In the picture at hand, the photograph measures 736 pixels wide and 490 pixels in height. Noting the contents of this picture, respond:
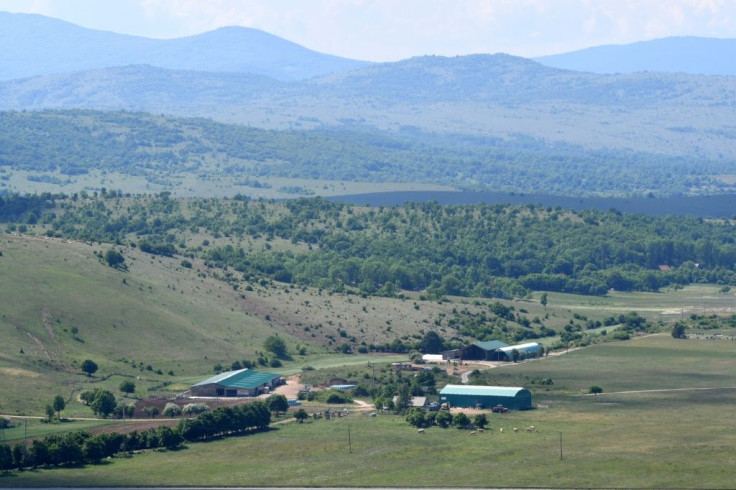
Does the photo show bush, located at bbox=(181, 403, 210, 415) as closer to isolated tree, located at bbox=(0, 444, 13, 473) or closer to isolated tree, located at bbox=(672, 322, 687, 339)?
isolated tree, located at bbox=(0, 444, 13, 473)

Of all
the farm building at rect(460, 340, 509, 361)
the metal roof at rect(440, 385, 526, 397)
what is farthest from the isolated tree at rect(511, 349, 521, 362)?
the metal roof at rect(440, 385, 526, 397)

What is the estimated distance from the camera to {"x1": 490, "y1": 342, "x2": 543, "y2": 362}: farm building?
17900 cm

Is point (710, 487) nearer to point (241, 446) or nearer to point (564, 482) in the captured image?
point (564, 482)

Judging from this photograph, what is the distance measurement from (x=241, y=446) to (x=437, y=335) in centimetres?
6833

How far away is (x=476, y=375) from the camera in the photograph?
160m

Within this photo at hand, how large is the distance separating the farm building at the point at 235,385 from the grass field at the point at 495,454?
1665 cm

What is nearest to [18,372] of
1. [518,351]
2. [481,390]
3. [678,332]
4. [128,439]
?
[128,439]

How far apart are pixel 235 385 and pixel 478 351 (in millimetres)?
39580

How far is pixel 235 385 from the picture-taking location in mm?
151125

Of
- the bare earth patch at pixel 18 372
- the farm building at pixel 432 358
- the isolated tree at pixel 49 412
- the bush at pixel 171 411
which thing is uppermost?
the bare earth patch at pixel 18 372

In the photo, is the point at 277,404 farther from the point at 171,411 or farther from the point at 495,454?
the point at 495,454

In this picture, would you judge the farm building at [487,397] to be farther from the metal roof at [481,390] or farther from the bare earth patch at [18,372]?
the bare earth patch at [18,372]

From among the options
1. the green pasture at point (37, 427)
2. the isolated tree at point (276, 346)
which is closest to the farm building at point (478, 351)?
the isolated tree at point (276, 346)

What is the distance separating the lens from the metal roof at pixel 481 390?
5615 inches
